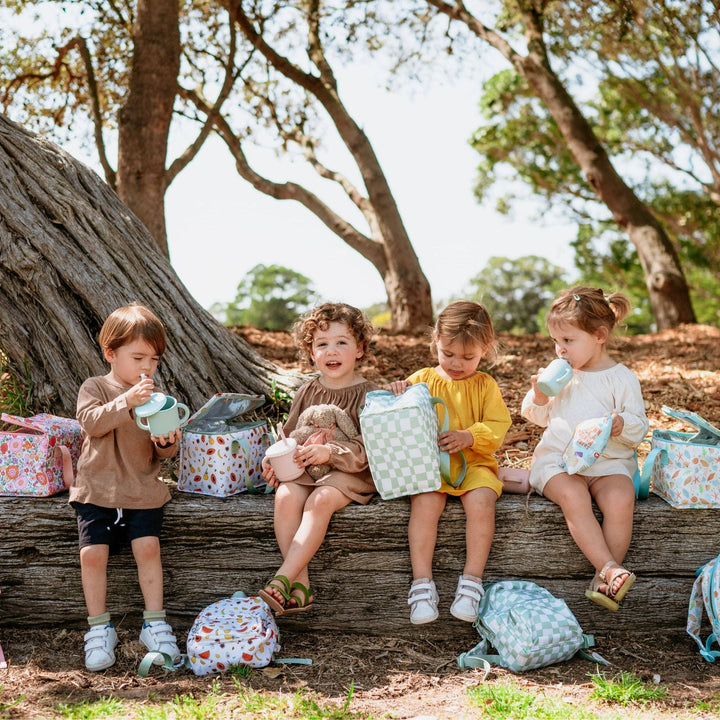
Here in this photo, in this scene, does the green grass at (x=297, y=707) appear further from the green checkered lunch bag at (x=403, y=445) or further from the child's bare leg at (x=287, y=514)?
the green checkered lunch bag at (x=403, y=445)

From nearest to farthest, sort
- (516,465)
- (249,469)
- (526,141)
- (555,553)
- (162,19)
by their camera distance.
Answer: (555,553) → (249,469) → (516,465) → (162,19) → (526,141)

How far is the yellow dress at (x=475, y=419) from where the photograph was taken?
3.48 meters

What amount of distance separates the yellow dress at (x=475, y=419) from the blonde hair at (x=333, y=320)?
0.31 m

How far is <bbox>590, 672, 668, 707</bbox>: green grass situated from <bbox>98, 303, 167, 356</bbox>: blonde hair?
7.47ft

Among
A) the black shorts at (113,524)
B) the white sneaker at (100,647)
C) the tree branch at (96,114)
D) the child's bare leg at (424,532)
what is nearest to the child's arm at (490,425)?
the child's bare leg at (424,532)

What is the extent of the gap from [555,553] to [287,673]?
1270 millimetres

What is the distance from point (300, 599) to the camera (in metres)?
3.30

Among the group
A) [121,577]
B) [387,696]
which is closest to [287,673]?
[387,696]

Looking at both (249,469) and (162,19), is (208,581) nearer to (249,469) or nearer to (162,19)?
(249,469)

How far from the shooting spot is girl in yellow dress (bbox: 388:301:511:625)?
334 centimetres

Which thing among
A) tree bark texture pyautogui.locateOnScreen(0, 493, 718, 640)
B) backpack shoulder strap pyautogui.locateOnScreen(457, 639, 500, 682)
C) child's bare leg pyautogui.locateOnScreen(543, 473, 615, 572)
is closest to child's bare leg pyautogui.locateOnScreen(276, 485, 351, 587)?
tree bark texture pyautogui.locateOnScreen(0, 493, 718, 640)

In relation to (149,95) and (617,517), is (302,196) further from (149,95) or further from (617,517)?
(617,517)

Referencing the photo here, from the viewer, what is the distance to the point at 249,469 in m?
3.74

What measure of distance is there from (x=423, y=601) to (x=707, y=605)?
121cm
